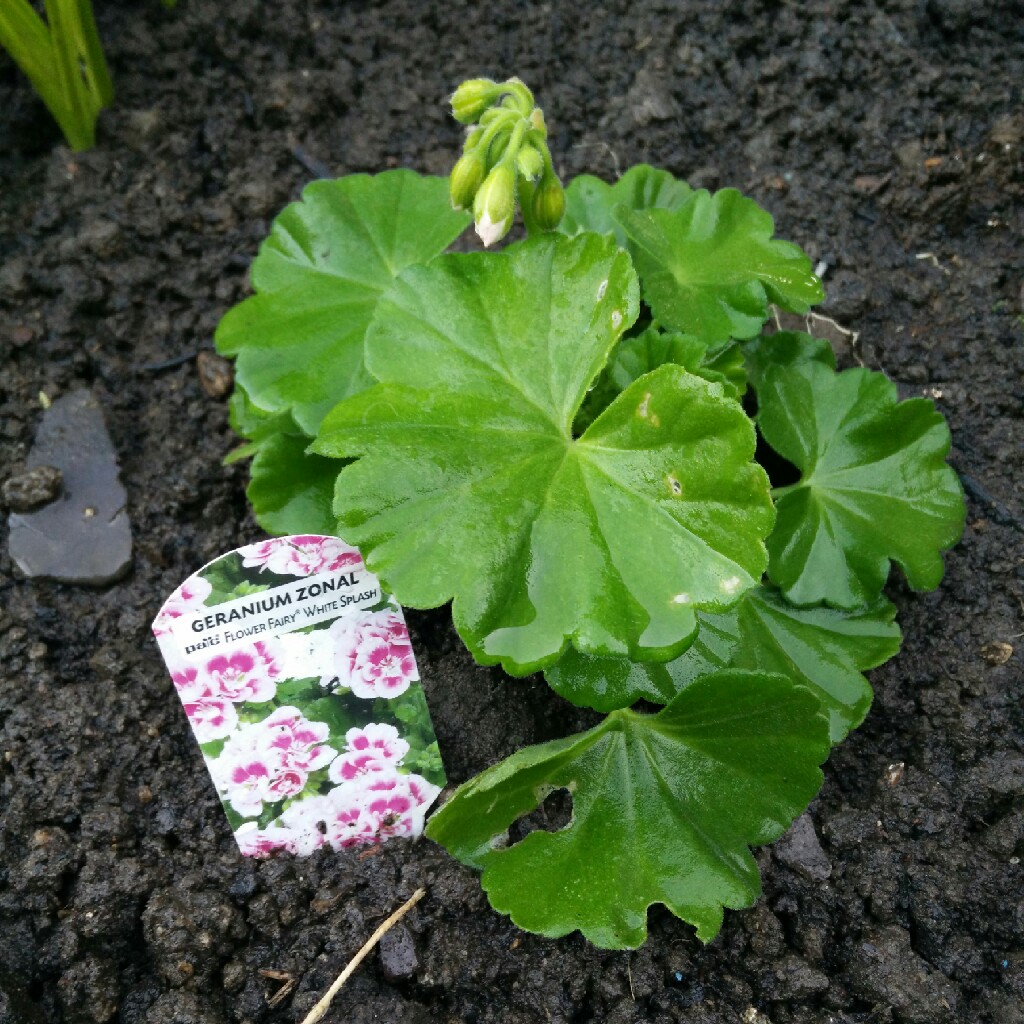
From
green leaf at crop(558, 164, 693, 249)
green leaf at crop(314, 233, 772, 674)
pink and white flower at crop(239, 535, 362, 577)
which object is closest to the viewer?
green leaf at crop(314, 233, 772, 674)

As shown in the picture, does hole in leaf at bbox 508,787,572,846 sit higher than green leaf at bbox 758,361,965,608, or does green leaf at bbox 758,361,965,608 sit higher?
green leaf at bbox 758,361,965,608

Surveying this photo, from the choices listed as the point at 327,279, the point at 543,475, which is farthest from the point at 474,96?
the point at 543,475

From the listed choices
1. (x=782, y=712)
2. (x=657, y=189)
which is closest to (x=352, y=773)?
(x=782, y=712)

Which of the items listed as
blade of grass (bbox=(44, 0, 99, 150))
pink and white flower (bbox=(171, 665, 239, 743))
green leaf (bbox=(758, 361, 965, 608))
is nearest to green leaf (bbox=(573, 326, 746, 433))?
green leaf (bbox=(758, 361, 965, 608))

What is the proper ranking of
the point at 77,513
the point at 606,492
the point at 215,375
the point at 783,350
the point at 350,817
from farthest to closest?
the point at 215,375, the point at 77,513, the point at 783,350, the point at 350,817, the point at 606,492

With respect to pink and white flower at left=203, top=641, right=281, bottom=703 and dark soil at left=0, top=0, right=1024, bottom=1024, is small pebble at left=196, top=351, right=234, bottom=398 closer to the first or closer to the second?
dark soil at left=0, top=0, right=1024, bottom=1024

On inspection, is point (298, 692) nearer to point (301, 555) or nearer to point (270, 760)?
point (270, 760)

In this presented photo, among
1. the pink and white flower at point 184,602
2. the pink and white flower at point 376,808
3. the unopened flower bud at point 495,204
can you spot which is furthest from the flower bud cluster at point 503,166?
the pink and white flower at point 376,808

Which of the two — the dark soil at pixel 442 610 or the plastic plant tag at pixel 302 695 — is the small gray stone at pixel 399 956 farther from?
the plastic plant tag at pixel 302 695

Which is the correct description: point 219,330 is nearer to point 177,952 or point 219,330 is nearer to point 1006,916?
point 177,952
